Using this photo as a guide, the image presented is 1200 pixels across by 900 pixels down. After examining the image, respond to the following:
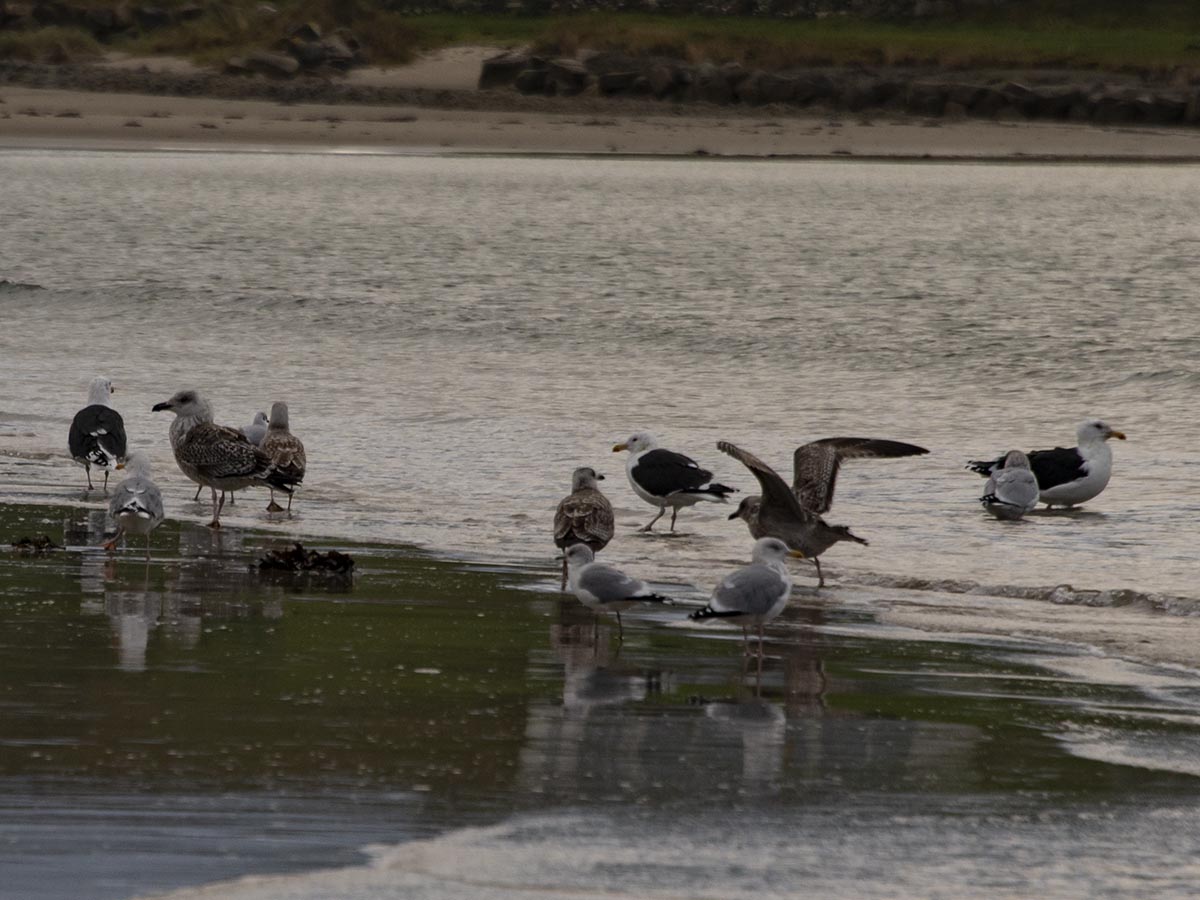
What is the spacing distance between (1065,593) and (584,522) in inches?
103

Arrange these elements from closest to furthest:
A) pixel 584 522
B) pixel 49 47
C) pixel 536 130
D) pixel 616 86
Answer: pixel 584 522 → pixel 536 130 → pixel 616 86 → pixel 49 47

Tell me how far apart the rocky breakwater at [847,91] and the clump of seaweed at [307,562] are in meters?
67.2

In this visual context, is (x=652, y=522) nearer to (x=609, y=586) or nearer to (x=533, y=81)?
(x=609, y=586)

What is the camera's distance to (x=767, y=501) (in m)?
11.6

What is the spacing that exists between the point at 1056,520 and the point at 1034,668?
5084 mm

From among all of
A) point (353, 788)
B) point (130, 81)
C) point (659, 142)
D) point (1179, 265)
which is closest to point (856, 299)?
point (1179, 265)

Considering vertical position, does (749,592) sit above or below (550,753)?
above

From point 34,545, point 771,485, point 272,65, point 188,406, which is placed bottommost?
point 34,545

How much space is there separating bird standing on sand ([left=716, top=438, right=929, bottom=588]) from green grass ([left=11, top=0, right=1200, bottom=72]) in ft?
235

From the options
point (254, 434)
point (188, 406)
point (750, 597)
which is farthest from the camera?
point (254, 434)

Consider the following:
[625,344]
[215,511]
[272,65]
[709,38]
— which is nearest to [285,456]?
[215,511]

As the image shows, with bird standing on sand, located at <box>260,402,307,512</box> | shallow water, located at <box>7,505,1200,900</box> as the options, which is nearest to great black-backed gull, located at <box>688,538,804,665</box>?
shallow water, located at <box>7,505,1200,900</box>

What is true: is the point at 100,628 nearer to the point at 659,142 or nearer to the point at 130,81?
the point at 659,142

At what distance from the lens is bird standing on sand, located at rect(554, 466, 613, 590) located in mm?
11188
